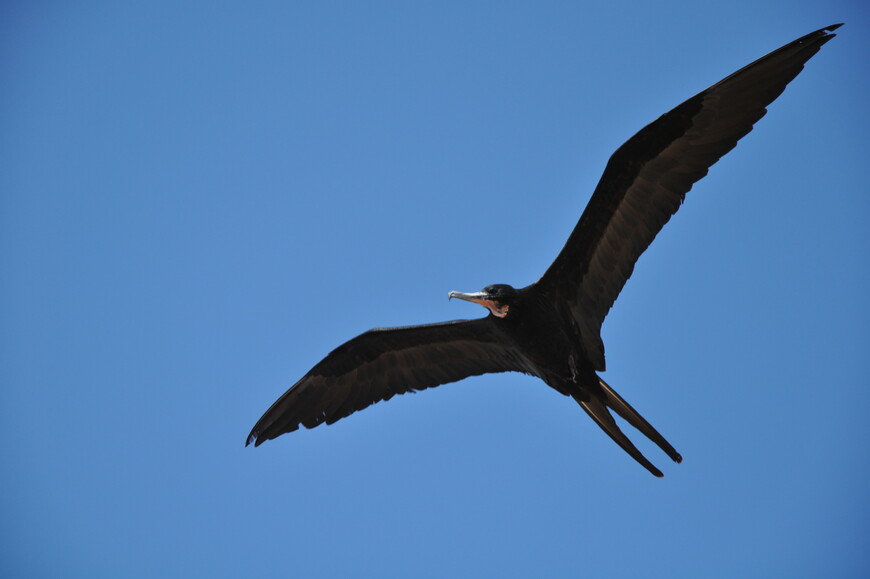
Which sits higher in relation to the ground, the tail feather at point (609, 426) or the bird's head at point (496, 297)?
the bird's head at point (496, 297)

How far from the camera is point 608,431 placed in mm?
7266

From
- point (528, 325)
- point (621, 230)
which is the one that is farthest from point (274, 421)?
point (621, 230)

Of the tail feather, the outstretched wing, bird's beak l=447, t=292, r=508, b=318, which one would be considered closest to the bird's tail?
the tail feather

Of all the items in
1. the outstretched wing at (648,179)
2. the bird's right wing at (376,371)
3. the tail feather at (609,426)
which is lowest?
the tail feather at (609,426)

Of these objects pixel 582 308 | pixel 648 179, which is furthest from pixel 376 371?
pixel 648 179

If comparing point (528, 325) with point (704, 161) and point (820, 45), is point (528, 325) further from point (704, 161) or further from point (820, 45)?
point (820, 45)

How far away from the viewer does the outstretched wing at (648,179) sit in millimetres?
6812

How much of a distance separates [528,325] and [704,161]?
6.31 ft

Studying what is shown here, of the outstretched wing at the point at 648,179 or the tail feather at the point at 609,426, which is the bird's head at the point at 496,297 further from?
the tail feather at the point at 609,426

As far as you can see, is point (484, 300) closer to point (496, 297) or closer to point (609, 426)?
point (496, 297)

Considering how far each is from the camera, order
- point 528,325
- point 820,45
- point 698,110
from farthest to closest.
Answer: point 528,325, point 698,110, point 820,45

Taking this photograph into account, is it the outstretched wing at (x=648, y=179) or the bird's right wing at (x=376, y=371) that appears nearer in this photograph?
the outstretched wing at (x=648, y=179)

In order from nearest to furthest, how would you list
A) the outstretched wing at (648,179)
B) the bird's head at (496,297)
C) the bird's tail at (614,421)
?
the outstretched wing at (648,179) → the bird's tail at (614,421) → the bird's head at (496,297)

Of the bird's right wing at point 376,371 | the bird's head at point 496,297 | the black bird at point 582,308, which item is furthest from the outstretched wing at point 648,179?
the bird's right wing at point 376,371
